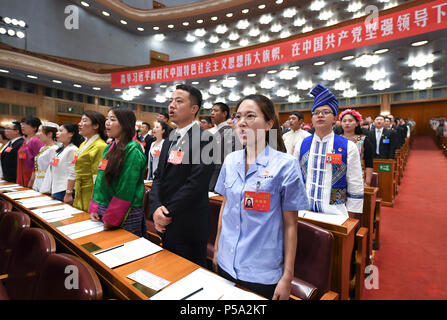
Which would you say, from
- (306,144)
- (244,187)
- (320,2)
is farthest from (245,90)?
(244,187)

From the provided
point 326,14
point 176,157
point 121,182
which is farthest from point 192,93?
point 326,14

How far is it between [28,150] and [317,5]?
1206 centimetres

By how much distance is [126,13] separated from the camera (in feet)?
41.1

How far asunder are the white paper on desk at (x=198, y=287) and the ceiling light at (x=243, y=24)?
13.9 metres

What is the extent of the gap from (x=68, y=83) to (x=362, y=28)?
11.6 m

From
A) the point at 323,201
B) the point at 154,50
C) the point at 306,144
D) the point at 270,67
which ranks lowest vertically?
the point at 323,201

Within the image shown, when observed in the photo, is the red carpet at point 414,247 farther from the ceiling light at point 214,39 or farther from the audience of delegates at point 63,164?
the ceiling light at point 214,39

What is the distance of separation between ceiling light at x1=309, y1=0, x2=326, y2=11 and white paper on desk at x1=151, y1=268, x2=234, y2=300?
12.7 m

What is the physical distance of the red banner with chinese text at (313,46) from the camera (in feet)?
15.8

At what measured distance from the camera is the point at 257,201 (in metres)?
0.98

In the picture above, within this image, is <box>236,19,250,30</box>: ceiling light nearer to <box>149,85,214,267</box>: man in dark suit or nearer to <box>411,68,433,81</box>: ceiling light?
<box>411,68,433,81</box>: ceiling light

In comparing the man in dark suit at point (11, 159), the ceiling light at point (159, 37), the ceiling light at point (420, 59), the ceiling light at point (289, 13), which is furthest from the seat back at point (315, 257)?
the ceiling light at point (159, 37)

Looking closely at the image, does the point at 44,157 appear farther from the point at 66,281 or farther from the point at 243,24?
the point at 243,24
